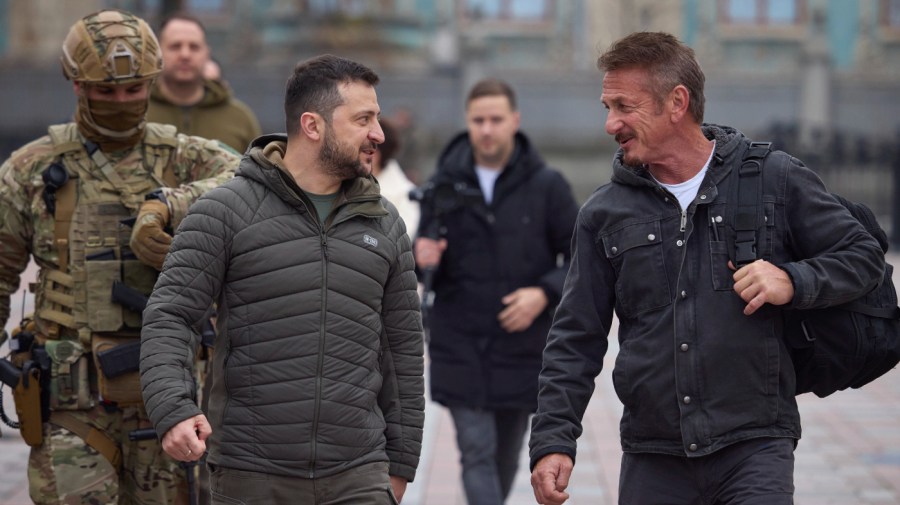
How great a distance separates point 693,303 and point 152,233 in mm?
1644

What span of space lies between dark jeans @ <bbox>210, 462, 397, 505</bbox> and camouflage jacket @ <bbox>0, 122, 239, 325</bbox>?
104 cm

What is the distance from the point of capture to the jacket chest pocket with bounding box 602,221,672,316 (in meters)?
4.16

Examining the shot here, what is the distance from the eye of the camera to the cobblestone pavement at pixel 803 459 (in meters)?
7.80

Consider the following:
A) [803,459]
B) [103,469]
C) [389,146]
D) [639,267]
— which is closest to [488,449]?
[389,146]

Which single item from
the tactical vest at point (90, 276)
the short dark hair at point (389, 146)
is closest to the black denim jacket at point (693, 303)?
the tactical vest at point (90, 276)

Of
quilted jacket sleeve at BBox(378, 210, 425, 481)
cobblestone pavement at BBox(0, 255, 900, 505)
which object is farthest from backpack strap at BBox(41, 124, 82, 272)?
cobblestone pavement at BBox(0, 255, 900, 505)

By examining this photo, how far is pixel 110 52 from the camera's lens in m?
4.87

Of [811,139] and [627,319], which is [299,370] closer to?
[627,319]

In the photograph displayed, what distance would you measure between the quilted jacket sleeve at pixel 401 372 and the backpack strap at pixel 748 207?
92 centimetres

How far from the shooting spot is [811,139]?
28.4 meters

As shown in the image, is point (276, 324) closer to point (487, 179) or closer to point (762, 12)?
point (487, 179)

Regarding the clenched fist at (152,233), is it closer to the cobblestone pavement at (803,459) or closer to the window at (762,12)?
the cobblestone pavement at (803,459)

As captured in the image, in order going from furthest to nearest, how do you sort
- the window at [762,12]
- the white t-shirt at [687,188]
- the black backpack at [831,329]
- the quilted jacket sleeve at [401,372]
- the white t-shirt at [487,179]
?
the window at [762,12] → the white t-shirt at [487,179] → the quilted jacket sleeve at [401,372] → the white t-shirt at [687,188] → the black backpack at [831,329]

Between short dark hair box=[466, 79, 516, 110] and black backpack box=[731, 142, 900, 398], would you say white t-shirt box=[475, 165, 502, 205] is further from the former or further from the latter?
A: black backpack box=[731, 142, 900, 398]
